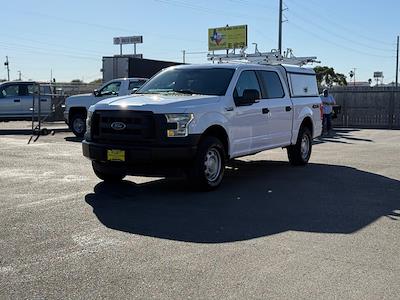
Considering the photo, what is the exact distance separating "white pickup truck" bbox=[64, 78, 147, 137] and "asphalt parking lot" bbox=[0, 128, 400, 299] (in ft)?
27.0

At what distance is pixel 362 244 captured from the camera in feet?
18.7

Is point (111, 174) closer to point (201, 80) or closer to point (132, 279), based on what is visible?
point (201, 80)

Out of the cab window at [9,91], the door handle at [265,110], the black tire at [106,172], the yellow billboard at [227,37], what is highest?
the yellow billboard at [227,37]

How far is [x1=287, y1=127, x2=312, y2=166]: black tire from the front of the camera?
1170cm

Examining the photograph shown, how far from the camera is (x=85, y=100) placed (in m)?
18.5

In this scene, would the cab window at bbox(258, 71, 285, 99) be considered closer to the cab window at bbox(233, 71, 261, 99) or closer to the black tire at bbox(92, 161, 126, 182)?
the cab window at bbox(233, 71, 261, 99)

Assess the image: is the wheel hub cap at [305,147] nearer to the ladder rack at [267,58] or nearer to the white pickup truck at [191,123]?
the white pickup truck at [191,123]

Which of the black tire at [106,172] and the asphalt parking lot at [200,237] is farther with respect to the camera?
the black tire at [106,172]

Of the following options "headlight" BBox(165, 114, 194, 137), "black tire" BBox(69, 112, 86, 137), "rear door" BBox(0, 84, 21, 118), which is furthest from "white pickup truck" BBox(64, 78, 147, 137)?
"headlight" BBox(165, 114, 194, 137)

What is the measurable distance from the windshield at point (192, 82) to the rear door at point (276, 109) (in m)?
1.17

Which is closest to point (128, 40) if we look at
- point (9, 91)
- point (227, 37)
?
point (227, 37)

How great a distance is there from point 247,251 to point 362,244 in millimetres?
1269

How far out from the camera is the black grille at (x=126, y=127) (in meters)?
7.89

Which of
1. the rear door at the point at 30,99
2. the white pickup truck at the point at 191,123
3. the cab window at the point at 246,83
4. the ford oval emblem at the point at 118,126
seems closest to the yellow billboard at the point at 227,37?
the rear door at the point at 30,99
